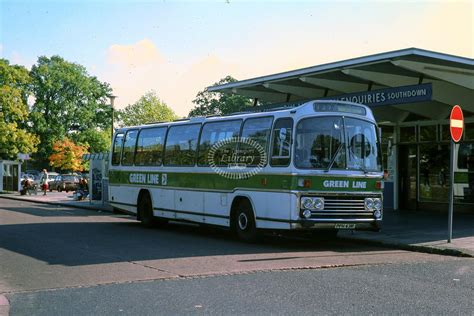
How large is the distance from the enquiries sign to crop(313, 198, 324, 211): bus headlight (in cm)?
493

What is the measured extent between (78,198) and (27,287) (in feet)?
82.5

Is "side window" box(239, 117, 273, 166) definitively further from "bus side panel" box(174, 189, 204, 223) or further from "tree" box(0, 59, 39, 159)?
"tree" box(0, 59, 39, 159)

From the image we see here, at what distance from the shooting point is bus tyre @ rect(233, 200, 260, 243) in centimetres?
1305

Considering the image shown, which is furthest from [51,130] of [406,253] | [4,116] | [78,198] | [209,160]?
[406,253]

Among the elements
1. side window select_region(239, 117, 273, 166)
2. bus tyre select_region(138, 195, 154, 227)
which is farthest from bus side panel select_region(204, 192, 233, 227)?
bus tyre select_region(138, 195, 154, 227)

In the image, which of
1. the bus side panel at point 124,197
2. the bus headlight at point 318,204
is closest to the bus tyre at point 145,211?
the bus side panel at point 124,197

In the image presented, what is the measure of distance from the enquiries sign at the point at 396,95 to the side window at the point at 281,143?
4.64m

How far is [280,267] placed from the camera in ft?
31.8

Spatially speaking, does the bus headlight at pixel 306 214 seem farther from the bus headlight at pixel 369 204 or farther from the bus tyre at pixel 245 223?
the bus headlight at pixel 369 204

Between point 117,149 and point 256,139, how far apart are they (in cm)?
736

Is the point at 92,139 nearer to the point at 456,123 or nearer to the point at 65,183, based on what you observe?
the point at 65,183

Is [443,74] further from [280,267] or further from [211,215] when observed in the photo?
[280,267]

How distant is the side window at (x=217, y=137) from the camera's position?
46.1 ft

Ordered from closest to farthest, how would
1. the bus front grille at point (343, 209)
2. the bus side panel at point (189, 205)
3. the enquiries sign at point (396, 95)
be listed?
the bus front grille at point (343, 209), the bus side panel at point (189, 205), the enquiries sign at point (396, 95)
